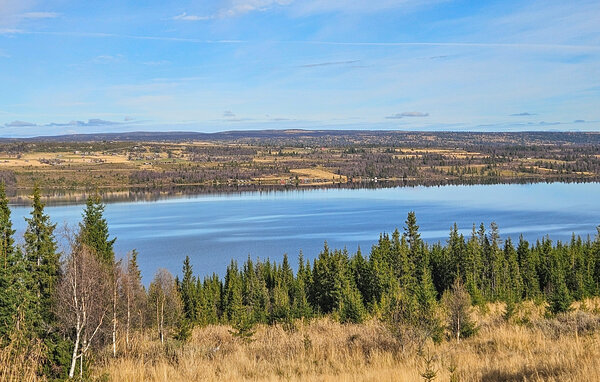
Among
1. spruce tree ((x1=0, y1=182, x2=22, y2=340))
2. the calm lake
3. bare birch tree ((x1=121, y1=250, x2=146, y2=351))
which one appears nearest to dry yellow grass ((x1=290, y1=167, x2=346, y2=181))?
the calm lake

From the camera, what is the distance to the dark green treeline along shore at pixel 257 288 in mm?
13031

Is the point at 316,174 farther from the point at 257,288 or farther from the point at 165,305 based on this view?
the point at 165,305

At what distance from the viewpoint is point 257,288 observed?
48781mm

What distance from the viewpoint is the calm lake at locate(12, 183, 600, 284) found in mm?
67312

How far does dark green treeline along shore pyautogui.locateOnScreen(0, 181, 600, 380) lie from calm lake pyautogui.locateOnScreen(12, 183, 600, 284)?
1198cm

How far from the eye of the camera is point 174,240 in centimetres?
7281

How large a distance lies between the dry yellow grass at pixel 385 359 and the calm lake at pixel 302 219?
145ft

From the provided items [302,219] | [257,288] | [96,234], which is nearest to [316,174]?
[302,219]

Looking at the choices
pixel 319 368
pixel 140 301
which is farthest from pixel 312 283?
pixel 319 368

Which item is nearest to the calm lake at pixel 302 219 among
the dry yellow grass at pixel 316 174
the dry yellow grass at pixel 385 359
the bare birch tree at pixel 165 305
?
the bare birch tree at pixel 165 305

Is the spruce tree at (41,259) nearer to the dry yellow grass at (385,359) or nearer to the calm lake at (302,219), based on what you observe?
the dry yellow grass at (385,359)

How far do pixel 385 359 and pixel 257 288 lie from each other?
1665 inches

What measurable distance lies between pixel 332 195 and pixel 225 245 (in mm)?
73098

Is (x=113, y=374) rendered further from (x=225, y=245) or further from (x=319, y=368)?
(x=225, y=245)
